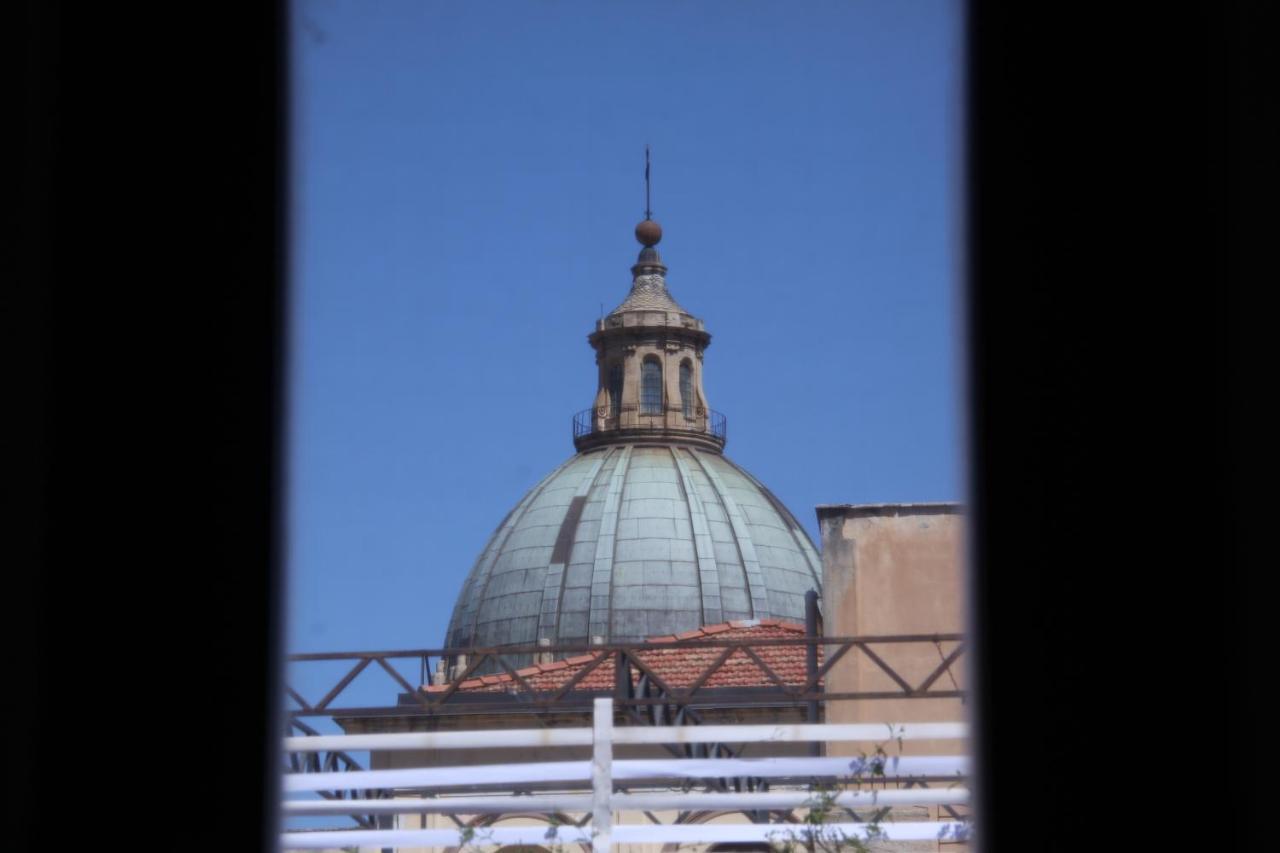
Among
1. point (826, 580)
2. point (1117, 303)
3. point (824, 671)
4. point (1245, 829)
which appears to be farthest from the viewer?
point (826, 580)

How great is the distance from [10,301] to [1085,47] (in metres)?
1.33

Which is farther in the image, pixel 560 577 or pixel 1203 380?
pixel 560 577

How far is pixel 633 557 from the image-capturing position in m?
55.1

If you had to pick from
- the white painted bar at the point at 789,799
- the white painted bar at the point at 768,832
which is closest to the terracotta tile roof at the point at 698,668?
the white painted bar at the point at 789,799

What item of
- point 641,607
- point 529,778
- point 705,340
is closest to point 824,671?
point 529,778

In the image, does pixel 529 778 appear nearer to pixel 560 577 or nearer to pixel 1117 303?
pixel 1117 303

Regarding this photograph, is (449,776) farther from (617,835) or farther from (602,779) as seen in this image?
(602,779)

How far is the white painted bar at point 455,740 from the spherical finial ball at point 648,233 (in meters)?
55.9

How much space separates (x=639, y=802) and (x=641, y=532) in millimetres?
46927

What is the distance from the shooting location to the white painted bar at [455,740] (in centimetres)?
830

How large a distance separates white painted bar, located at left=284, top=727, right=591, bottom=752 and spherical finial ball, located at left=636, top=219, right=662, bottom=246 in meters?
55.9

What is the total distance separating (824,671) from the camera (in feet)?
47.1

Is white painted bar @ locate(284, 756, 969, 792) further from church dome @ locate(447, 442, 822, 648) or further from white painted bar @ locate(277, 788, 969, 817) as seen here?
church dome @ locate(447, 442, 822, 648)

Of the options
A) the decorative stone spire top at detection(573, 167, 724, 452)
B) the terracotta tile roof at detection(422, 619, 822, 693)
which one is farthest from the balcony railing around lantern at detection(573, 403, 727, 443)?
the terracotta tile roof at detection(422, 619, 822, 693)
